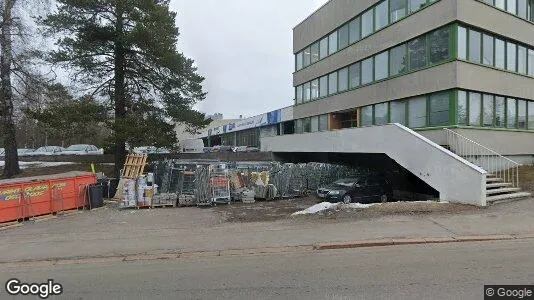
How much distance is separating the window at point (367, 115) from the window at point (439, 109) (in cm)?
542

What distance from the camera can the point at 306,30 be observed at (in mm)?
33406

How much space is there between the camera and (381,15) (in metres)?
23.3

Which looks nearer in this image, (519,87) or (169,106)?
(519,87)

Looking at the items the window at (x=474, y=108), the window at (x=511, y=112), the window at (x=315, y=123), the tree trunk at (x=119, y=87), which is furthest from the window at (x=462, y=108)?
the tree trunk at (x=119, y=87)

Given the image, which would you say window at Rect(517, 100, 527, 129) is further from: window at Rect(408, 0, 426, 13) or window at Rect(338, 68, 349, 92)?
window at Rect(338, 68, 349, 92)

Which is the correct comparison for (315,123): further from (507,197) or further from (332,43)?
(507,197)

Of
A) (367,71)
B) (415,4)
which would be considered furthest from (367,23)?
(415,4)

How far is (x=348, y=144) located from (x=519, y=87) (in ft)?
30.9

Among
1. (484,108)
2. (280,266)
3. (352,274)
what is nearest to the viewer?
(352,274)

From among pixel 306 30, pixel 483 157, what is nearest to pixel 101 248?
pixel 483 157

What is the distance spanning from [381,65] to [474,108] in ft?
21.2

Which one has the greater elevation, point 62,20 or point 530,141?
point 62,20

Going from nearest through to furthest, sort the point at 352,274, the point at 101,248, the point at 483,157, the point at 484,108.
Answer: the point at 352,274, the point at 101,248, the point at 483,157, the point at 484,108

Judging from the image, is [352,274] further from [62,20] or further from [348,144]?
[62,20]
